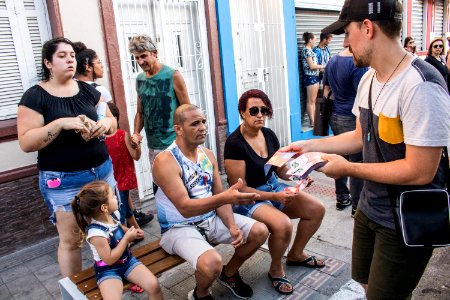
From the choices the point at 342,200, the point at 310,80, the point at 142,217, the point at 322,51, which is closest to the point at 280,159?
the point at 342,200

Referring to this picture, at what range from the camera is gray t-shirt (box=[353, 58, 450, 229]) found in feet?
5.20

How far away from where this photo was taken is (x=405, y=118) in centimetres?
165

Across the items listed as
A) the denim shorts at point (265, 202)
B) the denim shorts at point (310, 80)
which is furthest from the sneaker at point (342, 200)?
the denim shorts at point (310, 80)

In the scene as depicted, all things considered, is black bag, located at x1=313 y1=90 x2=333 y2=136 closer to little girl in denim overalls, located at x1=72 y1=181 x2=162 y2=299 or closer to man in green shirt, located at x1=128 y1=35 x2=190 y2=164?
man in green shirt, located at x1=128 y1=35 x2=190 y2=164

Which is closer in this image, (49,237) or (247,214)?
(247,214)

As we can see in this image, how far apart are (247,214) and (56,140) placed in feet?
5.21

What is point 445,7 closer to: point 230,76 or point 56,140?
point 230,76

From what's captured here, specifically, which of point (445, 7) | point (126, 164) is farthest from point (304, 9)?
point (445, 7)

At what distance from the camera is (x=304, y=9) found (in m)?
7.83

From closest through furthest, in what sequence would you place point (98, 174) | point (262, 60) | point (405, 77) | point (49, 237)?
1. point (405, 77)
2. point (98, 174)
3. point (49, 237)
4. point (262, 60)

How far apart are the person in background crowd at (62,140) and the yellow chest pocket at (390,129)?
6.46 ft

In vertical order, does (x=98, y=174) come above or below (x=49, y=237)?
above

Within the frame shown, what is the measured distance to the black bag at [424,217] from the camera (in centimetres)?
171

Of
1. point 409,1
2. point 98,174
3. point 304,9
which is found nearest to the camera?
point 98,174
